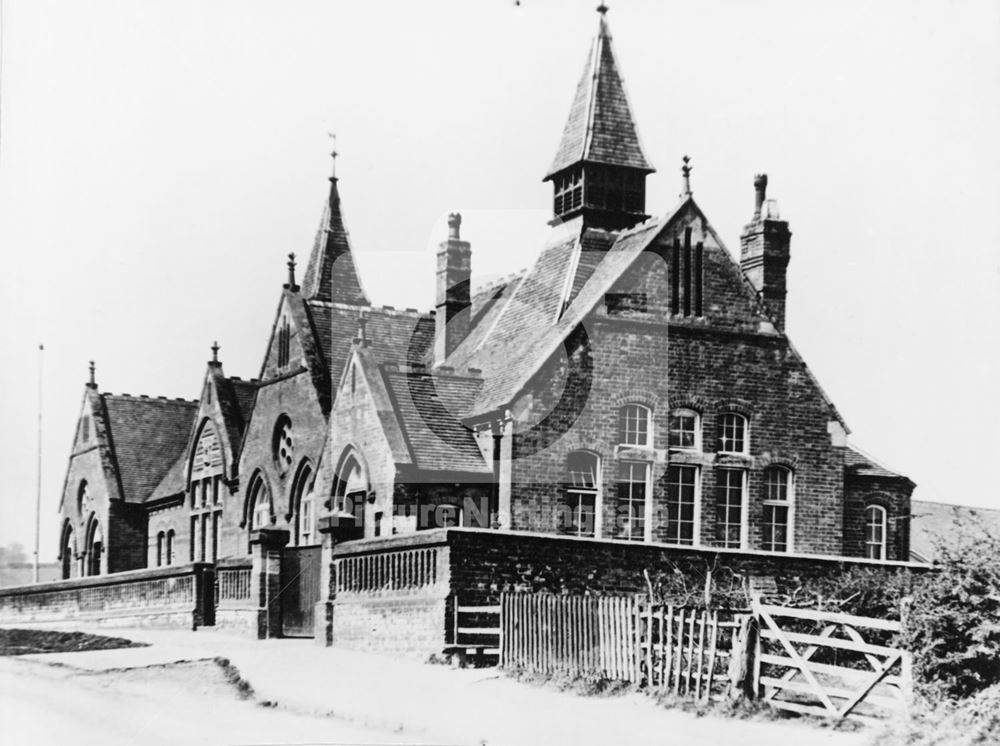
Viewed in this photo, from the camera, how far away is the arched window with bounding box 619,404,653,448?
29.7 meters

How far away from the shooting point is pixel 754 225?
112ft

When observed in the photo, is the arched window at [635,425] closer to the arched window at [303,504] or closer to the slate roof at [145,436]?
the arched window at [303,504]

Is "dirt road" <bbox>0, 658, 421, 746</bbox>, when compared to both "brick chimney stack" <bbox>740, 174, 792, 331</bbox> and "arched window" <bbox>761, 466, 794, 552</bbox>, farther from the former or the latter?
"brick chimney stack" <bbox>740, 174, 792, 331</bbox>

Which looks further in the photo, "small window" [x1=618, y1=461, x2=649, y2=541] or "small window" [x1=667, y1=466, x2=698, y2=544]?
"small window" [x1=667, y1=466, x2=698, y2=544]

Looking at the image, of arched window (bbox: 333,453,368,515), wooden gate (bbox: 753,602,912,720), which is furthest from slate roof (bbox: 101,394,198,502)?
wooden gate (bbox: 753,602,912,720)

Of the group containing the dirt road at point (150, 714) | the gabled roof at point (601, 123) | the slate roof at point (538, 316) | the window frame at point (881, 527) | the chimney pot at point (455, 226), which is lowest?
the dirt road at point (150, 714)

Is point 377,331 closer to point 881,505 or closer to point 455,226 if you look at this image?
point 455,226

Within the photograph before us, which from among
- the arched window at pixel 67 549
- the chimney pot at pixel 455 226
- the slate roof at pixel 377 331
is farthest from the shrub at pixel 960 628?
the arched window at pixel 67 549

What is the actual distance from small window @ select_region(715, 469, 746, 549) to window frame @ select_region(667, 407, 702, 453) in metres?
0.73

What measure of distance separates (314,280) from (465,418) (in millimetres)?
20422

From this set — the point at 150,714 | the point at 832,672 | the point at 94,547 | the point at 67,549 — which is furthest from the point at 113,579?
the point at 832,672

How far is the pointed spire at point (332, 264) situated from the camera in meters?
48.6

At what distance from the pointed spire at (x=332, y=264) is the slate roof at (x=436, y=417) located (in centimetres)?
1762

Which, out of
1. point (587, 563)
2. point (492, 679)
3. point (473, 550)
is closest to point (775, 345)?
point (587, 563)
